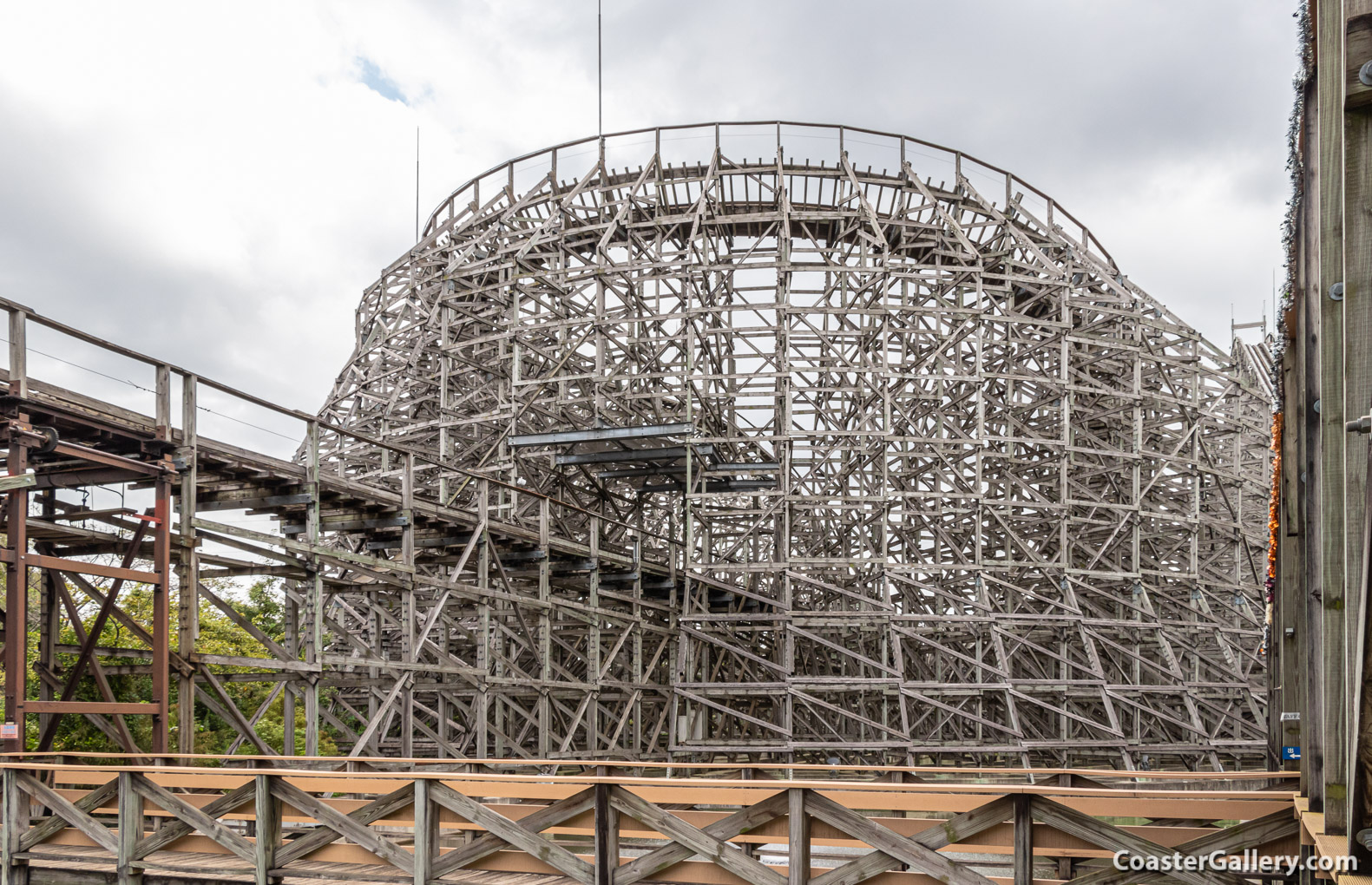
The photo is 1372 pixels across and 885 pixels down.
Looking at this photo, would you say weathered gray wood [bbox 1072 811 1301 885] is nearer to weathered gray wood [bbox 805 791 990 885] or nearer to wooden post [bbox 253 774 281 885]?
weathered gray wood [bbox 805 791 990 885]

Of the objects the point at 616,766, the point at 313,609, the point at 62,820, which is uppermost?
the point at 313,609

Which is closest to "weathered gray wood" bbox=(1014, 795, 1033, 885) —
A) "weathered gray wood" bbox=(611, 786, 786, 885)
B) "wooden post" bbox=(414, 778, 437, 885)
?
"weathered gray wood" bbox=(611, 786, 786, 885)

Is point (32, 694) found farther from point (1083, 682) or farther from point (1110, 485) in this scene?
point (1110, 485)

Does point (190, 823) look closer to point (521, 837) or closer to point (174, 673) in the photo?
point (521, 837)

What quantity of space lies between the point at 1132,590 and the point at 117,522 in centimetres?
1872

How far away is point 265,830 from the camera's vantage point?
8.42 meters

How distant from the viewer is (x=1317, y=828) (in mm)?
5285

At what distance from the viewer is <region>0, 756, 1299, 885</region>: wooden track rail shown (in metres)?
6.82

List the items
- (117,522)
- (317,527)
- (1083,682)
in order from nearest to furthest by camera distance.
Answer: (117,522) < (317,527) < (1083,682)

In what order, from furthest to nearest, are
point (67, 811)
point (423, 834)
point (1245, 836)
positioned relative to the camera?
point (67, 811) → point (423, 834) → point (1245, 836)

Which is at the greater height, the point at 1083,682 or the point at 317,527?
the point at 317,527

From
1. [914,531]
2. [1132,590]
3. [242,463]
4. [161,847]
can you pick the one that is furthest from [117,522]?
[1132,590]

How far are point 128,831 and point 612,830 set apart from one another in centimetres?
390

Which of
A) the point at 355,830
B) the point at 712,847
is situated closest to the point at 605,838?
the point at 712,847
